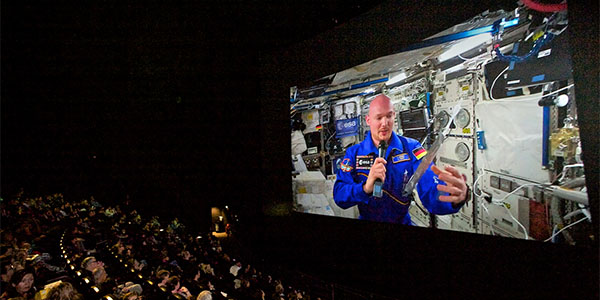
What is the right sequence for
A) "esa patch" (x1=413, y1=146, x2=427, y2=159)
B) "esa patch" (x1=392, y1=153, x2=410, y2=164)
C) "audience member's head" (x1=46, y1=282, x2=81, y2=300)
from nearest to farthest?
"audience member's head" (x1=46, y1=282, x2=81, y2=300) < "esa patch" (x1=413, y1=146, x2=427, y2=159) < "esa patch" (x1=392, y1=153, x2=410, y2=164)

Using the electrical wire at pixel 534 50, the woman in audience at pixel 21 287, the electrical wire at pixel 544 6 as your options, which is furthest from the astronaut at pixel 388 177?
the woman in audience at pixel 21 287

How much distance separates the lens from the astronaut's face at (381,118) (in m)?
3.27

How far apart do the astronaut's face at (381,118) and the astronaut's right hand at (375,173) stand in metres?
0.20

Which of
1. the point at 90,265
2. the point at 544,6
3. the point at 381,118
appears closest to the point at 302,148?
the point at 381,118

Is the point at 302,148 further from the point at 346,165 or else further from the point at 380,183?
the point at 380,183

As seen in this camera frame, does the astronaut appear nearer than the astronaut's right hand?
Yes

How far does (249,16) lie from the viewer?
4.46m

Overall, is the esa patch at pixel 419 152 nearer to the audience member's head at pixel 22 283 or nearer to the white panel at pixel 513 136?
the white panel at pixel 513 136

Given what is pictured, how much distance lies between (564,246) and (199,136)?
17.2ft

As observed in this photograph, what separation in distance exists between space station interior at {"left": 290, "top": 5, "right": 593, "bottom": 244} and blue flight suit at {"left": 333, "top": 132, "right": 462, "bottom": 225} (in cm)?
10

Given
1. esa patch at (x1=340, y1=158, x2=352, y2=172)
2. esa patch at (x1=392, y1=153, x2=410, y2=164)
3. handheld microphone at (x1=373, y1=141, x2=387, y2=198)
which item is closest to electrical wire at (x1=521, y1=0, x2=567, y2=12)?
esa patch at (x1=392, y1=153, x2=410, y2=164)

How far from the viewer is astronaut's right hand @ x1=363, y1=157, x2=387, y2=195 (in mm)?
3381

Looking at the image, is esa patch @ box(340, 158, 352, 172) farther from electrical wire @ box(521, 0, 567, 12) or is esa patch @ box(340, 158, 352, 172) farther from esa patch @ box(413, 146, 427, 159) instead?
electrical wire @ box(521, 0, 567, 12)

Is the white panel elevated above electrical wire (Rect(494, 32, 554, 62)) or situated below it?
below
